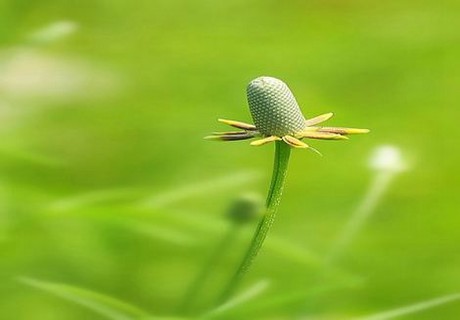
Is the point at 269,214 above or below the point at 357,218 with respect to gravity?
below

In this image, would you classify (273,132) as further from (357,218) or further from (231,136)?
(357,218)

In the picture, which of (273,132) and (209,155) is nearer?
(273,132)

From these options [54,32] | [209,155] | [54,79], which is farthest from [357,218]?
[54,79]

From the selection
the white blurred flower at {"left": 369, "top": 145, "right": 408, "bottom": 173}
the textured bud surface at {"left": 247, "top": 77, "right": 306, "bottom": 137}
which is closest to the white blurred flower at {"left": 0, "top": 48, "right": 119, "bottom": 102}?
the white blurred flower at {"left": 369, "top": 145, "right": 408, "bottom": 173}

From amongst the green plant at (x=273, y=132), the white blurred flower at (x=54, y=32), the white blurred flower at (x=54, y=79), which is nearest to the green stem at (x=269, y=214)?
the green plant at (x=273, y=132)

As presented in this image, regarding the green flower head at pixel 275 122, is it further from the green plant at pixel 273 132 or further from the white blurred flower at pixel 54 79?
the white blurred flower at pixel 54 79

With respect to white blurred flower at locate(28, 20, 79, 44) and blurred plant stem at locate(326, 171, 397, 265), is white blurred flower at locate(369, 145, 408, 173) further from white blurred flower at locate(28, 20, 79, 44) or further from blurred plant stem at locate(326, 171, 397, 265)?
white blurred flower at locate(28, 20, 79, 44)

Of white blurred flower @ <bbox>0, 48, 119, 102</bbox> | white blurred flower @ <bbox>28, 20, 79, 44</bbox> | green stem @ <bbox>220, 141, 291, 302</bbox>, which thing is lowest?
green stem @ <bbox>220, 141, 291, 302</bbox>
